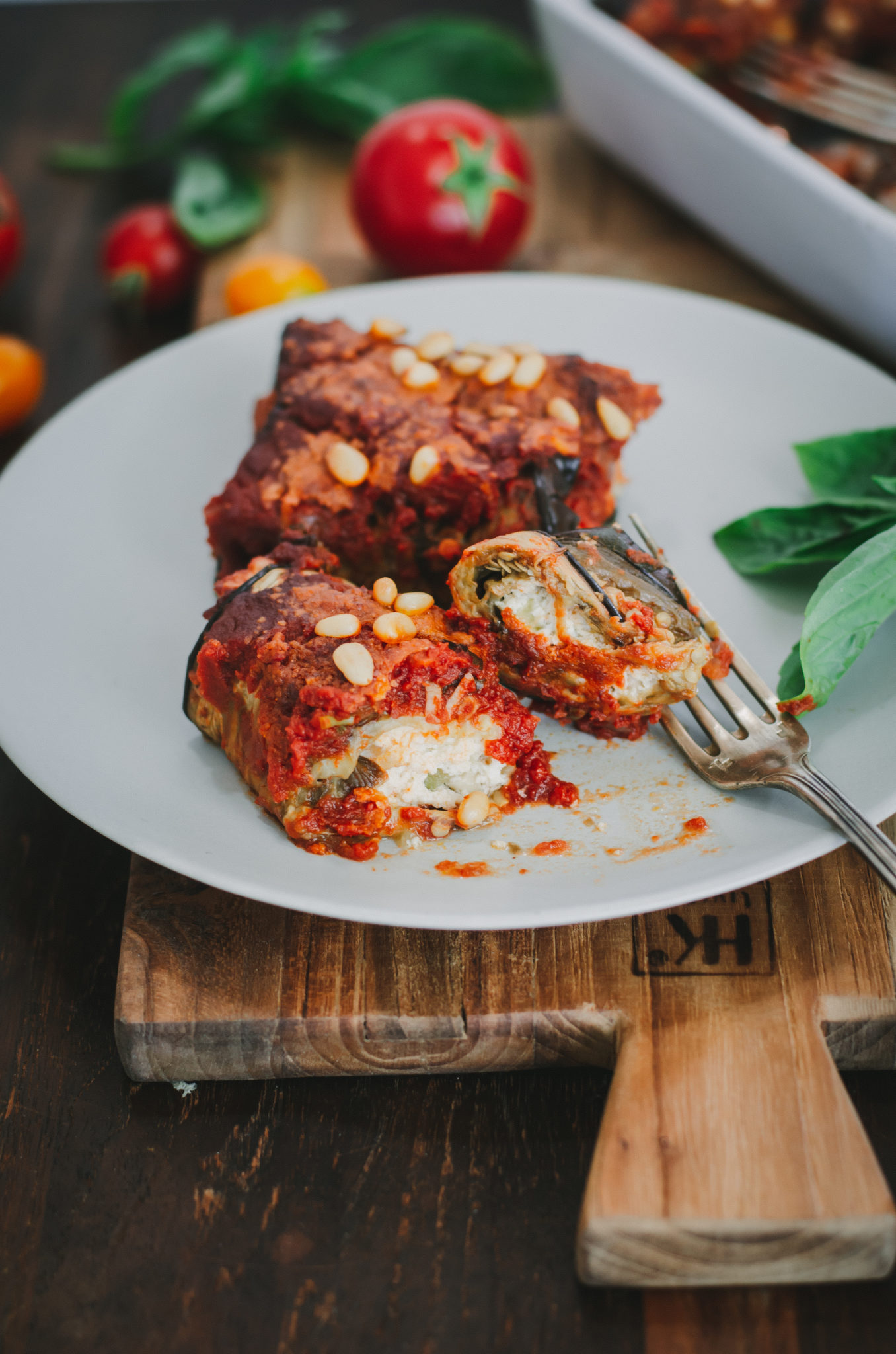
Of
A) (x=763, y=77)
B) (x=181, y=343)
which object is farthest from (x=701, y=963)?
(x=763, y=77)

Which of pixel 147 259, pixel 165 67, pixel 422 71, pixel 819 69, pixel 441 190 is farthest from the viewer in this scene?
pixel 422 71

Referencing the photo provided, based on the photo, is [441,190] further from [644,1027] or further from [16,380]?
[644,1027]

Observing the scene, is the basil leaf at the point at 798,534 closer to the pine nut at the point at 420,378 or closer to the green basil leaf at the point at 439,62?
the pine nut at the point at 420,378

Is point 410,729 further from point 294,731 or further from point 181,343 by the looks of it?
point 181,343

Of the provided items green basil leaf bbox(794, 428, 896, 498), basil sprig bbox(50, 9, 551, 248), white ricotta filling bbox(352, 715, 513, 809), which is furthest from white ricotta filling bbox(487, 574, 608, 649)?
basil sprig bbox(50, 9, 551, 248)

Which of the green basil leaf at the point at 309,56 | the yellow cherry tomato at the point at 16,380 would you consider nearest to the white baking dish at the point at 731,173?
the green basil leaf at the point at 309,56

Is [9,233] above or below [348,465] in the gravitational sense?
below

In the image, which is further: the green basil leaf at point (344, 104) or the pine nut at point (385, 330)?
the green basil leaf at point (344, 104)

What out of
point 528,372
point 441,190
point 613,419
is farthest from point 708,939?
point 441,190
